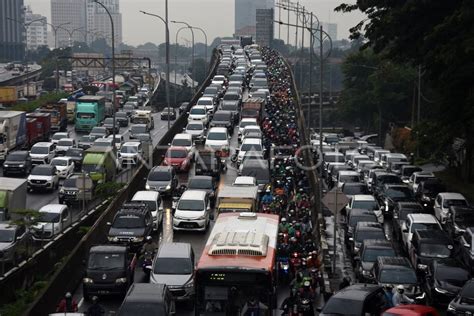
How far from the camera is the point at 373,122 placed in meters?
110

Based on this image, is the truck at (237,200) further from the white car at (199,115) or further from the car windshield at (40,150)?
the white car at (199,115)

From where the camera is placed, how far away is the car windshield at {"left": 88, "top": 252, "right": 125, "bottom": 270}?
84.8 feet

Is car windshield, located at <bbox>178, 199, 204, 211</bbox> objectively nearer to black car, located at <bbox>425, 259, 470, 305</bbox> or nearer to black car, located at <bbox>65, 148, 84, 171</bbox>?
black car, located at <bbox>425, 259, 470, 305</bbox>

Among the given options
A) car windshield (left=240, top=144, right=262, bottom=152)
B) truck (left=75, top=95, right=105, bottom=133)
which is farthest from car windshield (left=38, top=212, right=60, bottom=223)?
truck (left=75, top=95, right=105, bottom=133)

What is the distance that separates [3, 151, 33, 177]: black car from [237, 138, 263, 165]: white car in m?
10.4

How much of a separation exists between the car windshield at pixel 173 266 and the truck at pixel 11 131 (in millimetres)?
31227

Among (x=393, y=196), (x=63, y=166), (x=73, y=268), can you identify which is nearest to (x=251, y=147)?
(x=63, y=166)

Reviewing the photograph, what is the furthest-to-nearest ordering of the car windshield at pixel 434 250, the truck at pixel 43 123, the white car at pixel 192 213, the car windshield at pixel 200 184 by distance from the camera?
the truck at pixel 43 123, the car windshield at pixel 200 184, the white car at pixel 192 213, the car windshield at pixel 434 250

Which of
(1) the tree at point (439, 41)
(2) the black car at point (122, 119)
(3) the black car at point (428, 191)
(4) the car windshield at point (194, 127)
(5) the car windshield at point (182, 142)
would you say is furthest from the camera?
(2) the black car at point (122, 119)

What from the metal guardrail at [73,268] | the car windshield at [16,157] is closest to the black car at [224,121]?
the car windshield at [16,157]

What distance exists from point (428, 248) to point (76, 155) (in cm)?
2631

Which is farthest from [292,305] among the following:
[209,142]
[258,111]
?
[258,111]

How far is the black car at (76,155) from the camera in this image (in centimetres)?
5126

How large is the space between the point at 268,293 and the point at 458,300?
207 inches
